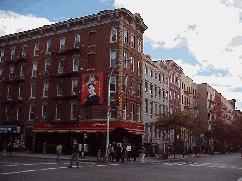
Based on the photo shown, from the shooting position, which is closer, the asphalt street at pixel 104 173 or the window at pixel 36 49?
the asphalt street at pixel 104 173

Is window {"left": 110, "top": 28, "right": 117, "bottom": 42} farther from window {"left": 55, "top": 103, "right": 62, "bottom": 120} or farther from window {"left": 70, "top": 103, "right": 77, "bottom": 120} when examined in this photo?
window {"left": 55, "top": 103, "right": 62, "bottom": 120}

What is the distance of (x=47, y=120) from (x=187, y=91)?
124ft

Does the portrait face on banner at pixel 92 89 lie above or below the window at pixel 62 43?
below

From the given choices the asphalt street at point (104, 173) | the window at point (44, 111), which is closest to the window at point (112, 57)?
the window at point (44, 111)

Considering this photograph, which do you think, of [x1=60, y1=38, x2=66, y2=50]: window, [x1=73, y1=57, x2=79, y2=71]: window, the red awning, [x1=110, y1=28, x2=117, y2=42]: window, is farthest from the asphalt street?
[x1=60, y1=38, x2=66, y2=50]: window

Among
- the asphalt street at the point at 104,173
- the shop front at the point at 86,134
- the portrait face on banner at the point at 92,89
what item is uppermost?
the portrait face on banner at the point at 92,89

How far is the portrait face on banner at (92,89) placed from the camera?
37.8 metres

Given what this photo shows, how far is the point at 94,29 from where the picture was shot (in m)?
40.5

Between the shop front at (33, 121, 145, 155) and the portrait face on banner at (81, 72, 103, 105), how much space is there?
9.53ft

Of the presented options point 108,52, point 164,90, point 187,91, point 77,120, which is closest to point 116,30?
point 108,52

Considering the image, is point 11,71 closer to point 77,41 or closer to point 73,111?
point 77,41

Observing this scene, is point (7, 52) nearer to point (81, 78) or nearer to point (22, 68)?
point (22, 68)

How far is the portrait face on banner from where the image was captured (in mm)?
37812

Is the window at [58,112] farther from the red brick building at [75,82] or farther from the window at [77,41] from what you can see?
the window at [77,41]
